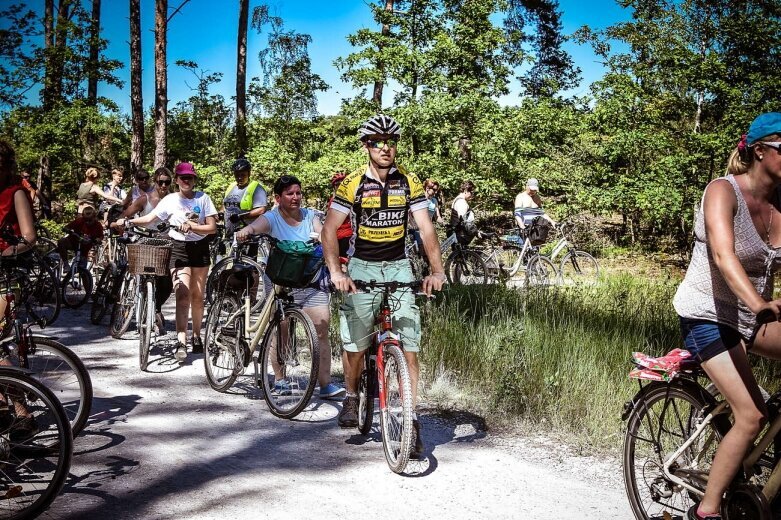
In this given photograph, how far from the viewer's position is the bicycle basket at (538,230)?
15.2 m

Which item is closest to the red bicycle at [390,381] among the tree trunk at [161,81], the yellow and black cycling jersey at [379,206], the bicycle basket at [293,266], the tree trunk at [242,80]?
the yellow and black cycling jersey at [379,206]

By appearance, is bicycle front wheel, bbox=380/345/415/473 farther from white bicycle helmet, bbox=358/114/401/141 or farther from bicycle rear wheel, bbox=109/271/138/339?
bicycle rear wheel, bbox=109/271/138/339

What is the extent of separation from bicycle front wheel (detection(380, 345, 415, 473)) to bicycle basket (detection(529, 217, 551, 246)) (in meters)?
10.6

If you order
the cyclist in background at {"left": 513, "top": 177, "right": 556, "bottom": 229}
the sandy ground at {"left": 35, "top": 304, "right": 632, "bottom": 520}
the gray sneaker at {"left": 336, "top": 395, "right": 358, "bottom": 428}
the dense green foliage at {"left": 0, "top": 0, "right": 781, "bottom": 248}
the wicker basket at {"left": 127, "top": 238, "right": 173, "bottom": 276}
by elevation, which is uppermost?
the dense green foliage at {"left": 0, "top": 0, "right": 781, "bottom": 248}

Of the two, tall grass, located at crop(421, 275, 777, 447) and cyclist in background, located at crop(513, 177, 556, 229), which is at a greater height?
cyclist in background, located at crop(513, 177, 556, 229)

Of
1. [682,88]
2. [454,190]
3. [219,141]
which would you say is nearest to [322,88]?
[219,141]

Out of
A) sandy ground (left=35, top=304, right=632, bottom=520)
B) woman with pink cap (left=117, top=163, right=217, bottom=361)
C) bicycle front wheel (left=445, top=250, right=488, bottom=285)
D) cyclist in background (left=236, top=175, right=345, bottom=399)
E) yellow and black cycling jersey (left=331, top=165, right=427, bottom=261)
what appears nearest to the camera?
sandy ground (left=35, top=304, right=632, bottom=520)

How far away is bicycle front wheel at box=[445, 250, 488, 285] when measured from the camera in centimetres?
1523

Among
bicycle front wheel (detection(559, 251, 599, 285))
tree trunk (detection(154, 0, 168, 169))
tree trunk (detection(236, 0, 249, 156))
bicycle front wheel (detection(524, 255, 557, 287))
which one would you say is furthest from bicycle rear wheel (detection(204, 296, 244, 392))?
tree trunk (detection(236, 0, 249, 156))

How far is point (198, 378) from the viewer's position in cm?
754

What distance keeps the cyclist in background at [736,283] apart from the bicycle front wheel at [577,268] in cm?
1203

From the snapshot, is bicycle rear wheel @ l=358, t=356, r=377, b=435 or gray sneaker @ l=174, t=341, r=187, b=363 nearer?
bicycle rear wheel @ l=358, t=356, r=377, b=435

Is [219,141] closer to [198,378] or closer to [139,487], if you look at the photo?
[198,378]

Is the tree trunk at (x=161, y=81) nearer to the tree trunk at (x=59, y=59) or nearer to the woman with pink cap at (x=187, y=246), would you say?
the tree trunk at (x=59, y=59)
